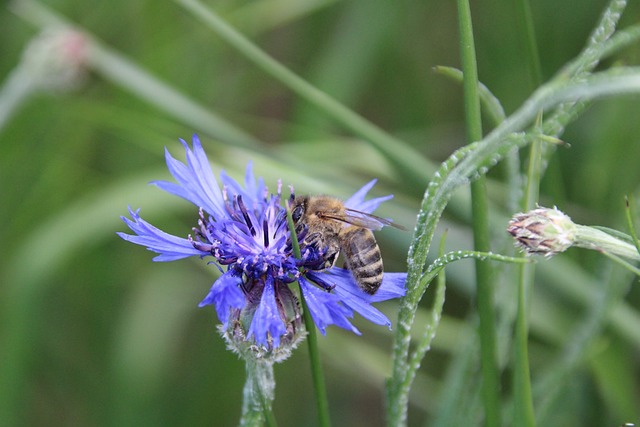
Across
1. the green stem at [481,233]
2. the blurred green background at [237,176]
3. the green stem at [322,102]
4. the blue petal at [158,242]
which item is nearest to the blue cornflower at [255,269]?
the blue petal at [158,242]

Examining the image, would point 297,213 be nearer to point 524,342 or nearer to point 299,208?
point 299,208

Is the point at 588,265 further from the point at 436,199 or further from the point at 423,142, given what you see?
the point at 436,199

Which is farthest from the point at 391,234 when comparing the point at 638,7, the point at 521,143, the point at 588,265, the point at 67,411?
the point at 67,411

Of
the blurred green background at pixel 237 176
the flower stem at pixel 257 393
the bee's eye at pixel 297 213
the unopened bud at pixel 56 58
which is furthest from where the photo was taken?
the unopened bud at pixel 56 58

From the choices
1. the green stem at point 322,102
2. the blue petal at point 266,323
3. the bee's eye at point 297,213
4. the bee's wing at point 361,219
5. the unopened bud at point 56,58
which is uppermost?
the unopened bud at point 56,58

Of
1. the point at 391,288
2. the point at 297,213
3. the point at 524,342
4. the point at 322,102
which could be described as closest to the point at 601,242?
the point at 524,342

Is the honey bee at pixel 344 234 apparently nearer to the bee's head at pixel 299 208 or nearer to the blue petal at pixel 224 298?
the bee's head at pixel 299 208

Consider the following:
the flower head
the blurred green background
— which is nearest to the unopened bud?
the blurred green background
